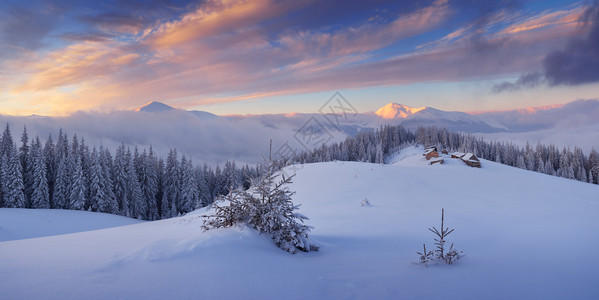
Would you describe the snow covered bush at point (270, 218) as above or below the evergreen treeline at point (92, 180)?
above

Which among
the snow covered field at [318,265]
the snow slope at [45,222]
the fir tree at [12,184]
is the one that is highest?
the snow covered field at [318,265]

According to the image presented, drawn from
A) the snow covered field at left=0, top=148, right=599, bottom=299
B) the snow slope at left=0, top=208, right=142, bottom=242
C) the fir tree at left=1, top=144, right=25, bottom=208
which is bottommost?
the snow slope at left=0, top=208, right=142, bottom=242

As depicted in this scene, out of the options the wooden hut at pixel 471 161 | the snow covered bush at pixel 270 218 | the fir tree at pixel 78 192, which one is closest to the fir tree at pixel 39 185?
the fir tree at pixel 78 192

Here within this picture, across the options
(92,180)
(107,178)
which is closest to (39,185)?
(92,180)

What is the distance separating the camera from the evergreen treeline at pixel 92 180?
45094mm

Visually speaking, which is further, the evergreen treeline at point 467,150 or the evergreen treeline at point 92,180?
the evergreen treeline at point 467,150

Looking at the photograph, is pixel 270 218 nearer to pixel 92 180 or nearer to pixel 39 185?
pixel 92 180

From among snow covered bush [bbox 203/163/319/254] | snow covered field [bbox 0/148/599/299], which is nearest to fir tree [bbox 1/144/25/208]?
snow covered field [bbox 0/148/599/299]

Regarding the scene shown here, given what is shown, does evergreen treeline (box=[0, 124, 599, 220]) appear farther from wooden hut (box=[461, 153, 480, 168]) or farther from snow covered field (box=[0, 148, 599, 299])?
wooden hut (box=[461, 153, 480, 168])

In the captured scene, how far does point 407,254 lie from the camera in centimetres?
780

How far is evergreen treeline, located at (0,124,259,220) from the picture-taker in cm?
4509

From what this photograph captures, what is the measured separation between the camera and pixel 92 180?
160ft

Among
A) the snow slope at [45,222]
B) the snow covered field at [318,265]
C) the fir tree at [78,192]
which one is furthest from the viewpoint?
the fir tree at [78,192]

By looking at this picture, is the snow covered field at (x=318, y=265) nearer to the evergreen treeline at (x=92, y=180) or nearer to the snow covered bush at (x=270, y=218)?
the snow covered bush at (x=270, y=218)
